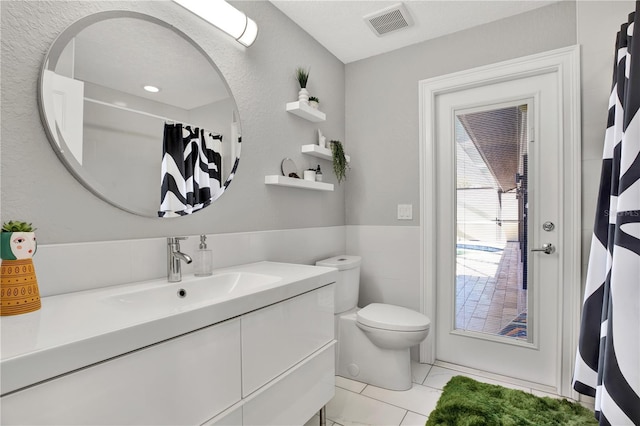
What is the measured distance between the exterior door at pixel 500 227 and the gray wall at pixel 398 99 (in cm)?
20

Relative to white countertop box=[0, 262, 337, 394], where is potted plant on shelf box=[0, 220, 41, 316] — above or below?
above

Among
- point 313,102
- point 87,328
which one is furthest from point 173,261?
point 313,102

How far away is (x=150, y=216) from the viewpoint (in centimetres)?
126

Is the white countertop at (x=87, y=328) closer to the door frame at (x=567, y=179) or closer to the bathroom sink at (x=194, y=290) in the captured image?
the bathroom sink at (x=194, y=290)

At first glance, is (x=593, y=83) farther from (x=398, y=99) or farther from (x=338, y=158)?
(x=338, y=158)

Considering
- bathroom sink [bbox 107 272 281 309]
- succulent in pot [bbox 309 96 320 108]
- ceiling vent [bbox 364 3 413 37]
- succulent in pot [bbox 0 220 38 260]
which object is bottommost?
bathroom sink [bbox 107 272 281 309]

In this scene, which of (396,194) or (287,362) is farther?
(396,194)

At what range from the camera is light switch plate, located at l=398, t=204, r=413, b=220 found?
2371mm

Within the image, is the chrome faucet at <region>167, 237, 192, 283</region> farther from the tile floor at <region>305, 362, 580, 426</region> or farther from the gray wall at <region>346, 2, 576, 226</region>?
the gray wall at <region>346, 2, 576, 226</region>

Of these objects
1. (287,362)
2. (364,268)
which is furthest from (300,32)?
(287,362)

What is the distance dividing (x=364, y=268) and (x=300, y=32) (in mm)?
1816

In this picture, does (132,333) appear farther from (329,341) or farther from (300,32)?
(300,32)

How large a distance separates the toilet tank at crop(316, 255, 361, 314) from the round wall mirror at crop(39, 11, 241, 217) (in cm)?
97

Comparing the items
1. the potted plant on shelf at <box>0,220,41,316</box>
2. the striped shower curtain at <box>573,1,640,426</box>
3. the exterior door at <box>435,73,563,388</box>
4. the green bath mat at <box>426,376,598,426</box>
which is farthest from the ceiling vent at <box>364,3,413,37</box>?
the green bath mat at <box>426,376,598,426</box>
